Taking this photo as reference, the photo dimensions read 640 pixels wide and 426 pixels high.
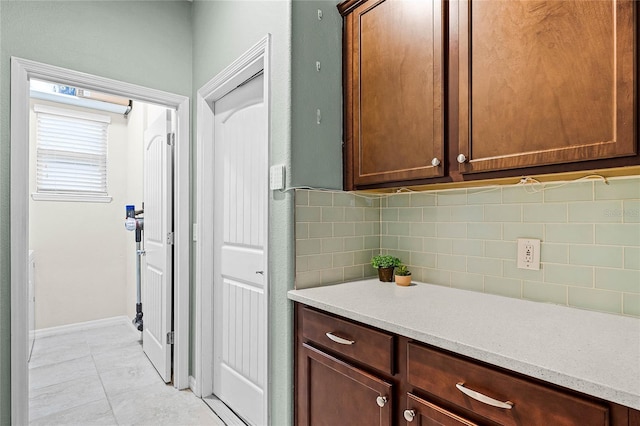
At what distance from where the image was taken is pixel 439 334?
0.97 meters

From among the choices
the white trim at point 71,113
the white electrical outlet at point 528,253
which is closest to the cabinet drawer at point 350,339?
the white electrical outlet at point 528,253

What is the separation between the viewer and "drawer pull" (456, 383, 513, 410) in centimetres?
82

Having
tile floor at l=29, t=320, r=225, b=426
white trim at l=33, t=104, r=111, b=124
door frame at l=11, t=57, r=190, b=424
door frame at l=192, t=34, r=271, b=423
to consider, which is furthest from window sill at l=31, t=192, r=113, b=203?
door frame at l=192, t=34, r=271, b=423

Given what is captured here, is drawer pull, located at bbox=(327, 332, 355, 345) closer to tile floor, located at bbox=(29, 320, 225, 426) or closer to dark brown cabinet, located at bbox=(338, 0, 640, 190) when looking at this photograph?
dark brown cabinet, located at bbox=(338, 0, 640, 190)

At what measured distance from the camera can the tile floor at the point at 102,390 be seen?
6.95 ft

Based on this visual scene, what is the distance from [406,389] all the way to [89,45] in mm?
2465

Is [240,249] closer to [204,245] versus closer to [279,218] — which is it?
[204,245]

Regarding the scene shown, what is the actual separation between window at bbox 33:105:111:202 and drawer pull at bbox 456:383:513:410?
4.25 meters

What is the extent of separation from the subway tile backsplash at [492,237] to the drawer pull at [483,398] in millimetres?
646

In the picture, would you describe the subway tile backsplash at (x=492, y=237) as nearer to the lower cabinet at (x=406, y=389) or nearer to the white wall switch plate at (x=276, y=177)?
the white wall switch plate at (x=276, y=177)

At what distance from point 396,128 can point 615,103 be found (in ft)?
2.43

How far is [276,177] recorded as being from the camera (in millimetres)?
1609

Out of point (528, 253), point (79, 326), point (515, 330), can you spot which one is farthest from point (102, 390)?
point (528, 253)

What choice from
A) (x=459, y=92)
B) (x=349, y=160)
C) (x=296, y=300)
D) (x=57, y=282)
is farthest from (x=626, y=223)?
(x=57, y=282)
